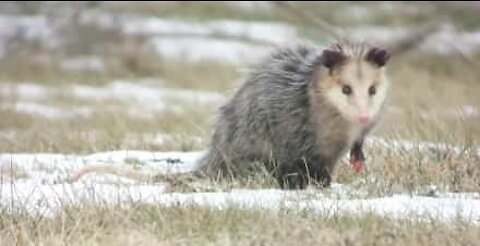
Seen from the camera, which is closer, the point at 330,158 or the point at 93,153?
the point at 330,158

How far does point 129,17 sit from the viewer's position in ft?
68.3

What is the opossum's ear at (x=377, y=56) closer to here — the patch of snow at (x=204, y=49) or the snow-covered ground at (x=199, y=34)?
the snow-covered ground at (x=199, y=34)

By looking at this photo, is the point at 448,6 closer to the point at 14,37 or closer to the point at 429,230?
the point at 14,37

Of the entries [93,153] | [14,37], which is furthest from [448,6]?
[93,153]

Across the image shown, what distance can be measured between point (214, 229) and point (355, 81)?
1455mm

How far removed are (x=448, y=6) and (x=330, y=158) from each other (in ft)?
42.6

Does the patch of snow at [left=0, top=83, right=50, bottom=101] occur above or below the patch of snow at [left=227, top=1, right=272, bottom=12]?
below

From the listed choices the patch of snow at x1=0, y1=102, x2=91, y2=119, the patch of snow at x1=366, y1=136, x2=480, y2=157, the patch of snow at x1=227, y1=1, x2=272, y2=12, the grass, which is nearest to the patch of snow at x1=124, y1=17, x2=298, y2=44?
the patch of snow at x1=227, y1=1, x2=272, y2=12

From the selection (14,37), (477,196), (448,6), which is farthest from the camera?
(448,6)

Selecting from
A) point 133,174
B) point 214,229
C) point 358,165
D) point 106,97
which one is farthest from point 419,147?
point 106,97

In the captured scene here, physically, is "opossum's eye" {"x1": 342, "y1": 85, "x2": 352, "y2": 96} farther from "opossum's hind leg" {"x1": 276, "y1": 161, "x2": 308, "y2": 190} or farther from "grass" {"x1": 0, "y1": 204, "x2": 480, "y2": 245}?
"grass" {"x1": 0, "y1": 204, "x2": 480, "y2": 245}

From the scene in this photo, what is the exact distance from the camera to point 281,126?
6938mm

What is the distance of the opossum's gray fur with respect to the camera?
679 cm

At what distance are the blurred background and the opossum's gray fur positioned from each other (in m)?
2.27
